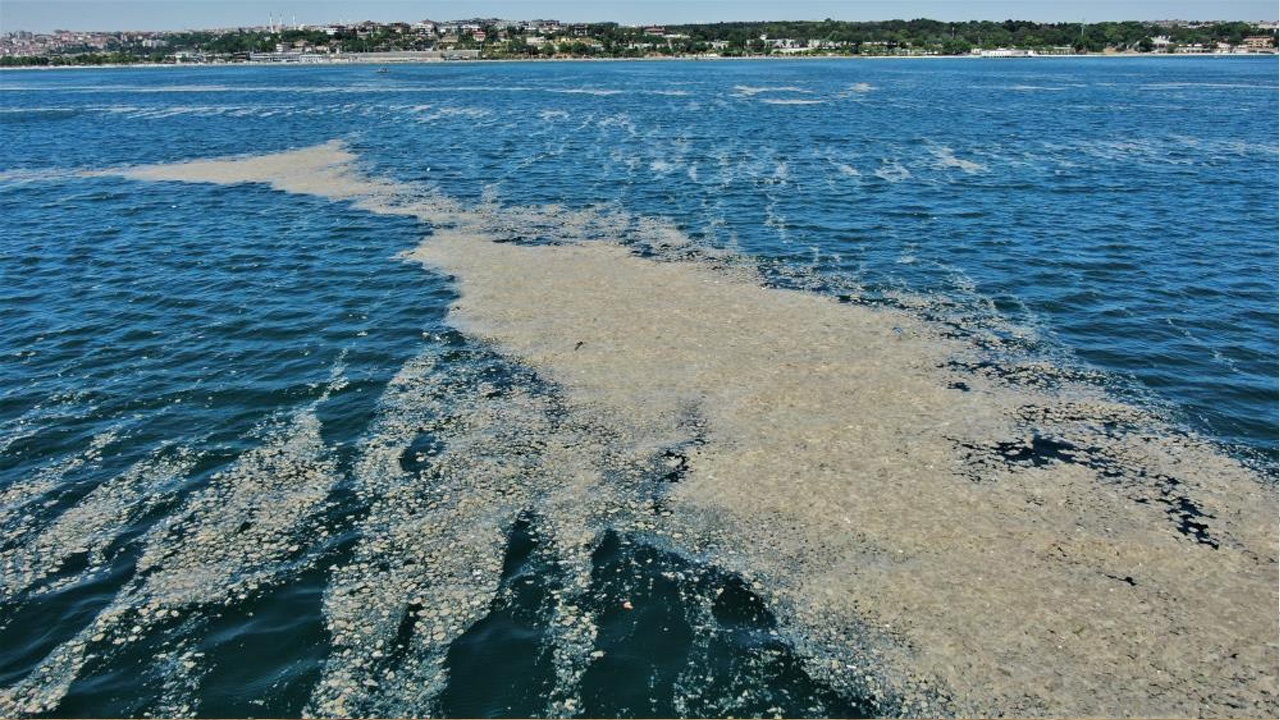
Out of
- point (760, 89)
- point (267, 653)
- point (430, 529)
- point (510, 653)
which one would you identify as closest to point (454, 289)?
point (430, 529)

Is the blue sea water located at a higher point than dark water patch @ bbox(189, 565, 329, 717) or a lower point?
higher

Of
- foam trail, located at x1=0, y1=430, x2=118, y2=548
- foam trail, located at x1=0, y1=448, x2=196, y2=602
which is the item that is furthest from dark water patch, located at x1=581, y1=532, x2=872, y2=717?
foam trail, located at x1=0, y1=430, x2=118, y2=548

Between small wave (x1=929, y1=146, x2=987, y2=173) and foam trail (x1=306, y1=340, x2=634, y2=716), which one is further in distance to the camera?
small wave (x1=929, y1=146, x2=987, y2=173)

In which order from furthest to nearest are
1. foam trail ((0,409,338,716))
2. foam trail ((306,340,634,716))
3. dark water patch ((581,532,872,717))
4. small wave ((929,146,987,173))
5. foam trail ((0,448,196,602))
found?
1. small wave ((929,146,987,173))
2. foam trail ((0,448,196,602))
3. foam trail ((0,409,338,716))
4. foam trail ((306,340,634,716))
5. dark water patch ((581,532,872,717))

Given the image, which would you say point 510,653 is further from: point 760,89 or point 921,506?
point 760,89

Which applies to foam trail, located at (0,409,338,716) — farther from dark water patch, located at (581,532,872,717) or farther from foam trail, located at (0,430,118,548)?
dark water patch, located at (581,532,872,717)

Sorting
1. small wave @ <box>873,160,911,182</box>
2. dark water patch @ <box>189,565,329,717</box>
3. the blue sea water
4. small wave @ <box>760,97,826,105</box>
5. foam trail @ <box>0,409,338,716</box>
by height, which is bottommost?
dark water patch @ <box>189,565,329,717</box>
